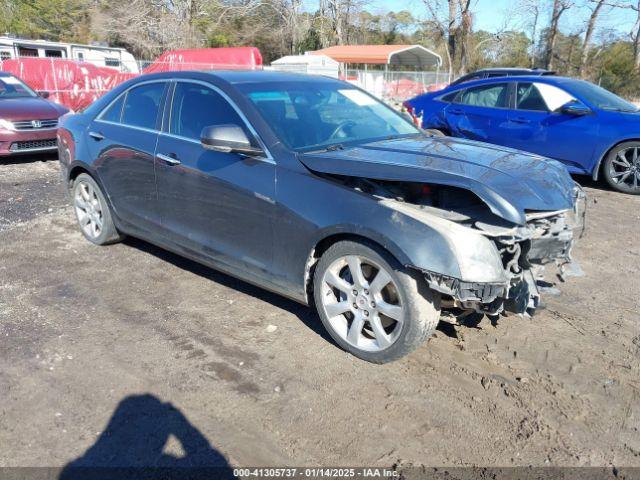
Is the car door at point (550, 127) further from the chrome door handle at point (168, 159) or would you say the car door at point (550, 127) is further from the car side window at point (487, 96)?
the chrome door handle at point (168, 159)

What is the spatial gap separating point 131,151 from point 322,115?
170 cm

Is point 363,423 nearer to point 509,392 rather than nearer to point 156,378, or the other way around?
point 509,392

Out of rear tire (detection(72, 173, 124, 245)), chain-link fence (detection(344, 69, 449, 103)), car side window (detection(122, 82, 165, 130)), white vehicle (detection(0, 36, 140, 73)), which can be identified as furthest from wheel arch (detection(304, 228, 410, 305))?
chain-link fence (detection(344, 69, 449, 103))

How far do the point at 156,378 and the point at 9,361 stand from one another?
38.5 inches

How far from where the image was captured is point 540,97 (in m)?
8.34

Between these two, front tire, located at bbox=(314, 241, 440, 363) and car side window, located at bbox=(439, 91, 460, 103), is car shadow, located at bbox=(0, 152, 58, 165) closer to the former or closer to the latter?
car side window, located at bbox=(439, 91, 460, 103)

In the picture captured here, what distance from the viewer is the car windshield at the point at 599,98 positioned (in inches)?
318

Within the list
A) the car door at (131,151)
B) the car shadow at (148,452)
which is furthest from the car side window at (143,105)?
the car shadow at (148,452)

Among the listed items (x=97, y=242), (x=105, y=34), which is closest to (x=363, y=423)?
(x=97, y=242)

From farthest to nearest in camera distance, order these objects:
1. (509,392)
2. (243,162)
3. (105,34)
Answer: (105,34), (243,162), (509,392)

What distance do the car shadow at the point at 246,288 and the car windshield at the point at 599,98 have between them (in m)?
6.05

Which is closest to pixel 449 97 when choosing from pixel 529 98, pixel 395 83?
pixel 529 98

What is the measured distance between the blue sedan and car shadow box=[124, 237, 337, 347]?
216 inches

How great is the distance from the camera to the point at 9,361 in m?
3.47
